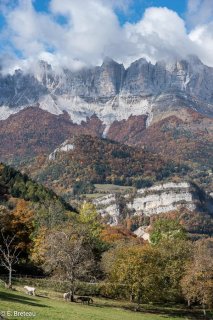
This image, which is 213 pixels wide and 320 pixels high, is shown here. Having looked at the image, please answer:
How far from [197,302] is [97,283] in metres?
19.8

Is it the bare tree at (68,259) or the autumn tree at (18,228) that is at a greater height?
the autumn tree at (18,228)

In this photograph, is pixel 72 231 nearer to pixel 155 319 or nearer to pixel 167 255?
pixel 167 255

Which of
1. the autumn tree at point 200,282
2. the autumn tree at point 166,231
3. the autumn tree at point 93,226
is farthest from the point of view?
the autumn tree at point 166,231

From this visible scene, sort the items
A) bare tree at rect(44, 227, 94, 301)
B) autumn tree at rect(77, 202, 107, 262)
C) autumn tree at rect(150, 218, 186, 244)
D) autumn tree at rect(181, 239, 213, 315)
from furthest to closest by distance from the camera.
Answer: autumn tree at rect(150, 218, 186, 244)
autumn tree at rect(77, 202, 107, 262)
autumn tree at rect(181, 239, 213, 315)
bare tree at rect(44, 227, 94, 301)

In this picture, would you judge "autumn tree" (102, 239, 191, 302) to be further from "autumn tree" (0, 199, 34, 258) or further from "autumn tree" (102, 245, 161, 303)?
"autumn tree" (0, 199, 34, 258)

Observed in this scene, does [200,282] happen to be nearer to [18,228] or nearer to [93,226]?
[18,228]

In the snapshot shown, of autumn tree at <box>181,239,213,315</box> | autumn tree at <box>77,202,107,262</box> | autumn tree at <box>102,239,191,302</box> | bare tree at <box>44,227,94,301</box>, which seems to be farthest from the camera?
autumn tree at <box>77,202,107,262</box>

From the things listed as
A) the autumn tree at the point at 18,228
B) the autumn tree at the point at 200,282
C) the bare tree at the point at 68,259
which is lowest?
the autumn tree at the point at 200,282

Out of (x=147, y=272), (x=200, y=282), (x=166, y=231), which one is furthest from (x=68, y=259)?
(x=166, y=231)

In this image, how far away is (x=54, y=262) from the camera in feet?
238

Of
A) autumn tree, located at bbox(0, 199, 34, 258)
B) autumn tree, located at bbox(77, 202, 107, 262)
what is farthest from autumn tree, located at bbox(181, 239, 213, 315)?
autumn tree, located at bbox(0, 199, 34, 258)

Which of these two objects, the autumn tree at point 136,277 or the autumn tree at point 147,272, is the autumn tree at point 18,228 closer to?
the autumn tree at point 147,272

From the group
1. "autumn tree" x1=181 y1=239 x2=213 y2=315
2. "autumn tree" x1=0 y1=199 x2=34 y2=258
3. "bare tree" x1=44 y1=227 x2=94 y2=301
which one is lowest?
"autumn tree" x1=181 y1=239 x2=213 y2=315

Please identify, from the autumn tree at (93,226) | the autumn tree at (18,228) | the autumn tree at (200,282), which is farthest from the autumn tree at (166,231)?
the autumn tree at (18,228)
